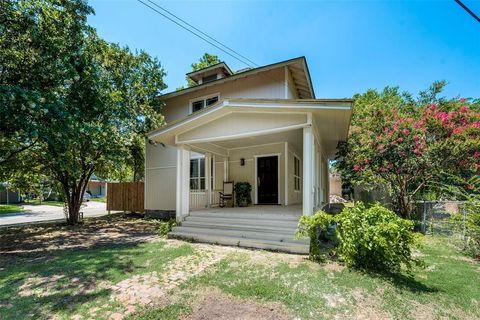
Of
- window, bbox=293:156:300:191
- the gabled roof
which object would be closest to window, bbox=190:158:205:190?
the gabled roof

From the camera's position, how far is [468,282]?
422 cm

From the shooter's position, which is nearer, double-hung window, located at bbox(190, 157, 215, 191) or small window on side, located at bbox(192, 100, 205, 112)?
double-hung window, located at bbox(190, 157, 215, 191)

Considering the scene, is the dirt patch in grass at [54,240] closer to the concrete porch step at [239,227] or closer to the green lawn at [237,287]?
the green lawn at [237,287]

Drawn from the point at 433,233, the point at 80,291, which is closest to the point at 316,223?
the point at 80,291

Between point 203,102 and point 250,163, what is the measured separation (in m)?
3.93

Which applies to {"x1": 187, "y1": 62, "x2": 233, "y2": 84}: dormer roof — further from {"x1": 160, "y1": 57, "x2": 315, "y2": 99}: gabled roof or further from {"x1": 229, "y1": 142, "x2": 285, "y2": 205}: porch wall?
{"x1": 229, "y1": 142, "x2": 285, "y2": 205}: porch wall

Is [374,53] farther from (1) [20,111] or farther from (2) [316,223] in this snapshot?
(1) [20,111]

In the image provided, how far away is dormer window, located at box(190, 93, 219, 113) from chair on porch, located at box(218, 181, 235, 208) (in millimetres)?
3908

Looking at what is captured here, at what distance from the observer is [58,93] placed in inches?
302

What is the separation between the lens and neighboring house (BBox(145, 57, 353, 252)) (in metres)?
6.65

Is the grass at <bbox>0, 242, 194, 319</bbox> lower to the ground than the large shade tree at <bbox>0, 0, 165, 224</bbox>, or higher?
lower

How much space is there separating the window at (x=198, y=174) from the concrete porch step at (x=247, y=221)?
2.83 meters

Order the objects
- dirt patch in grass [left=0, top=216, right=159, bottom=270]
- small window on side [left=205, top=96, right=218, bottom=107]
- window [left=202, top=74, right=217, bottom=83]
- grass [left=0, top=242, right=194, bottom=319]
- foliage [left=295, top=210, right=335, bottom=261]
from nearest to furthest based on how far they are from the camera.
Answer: grass [left=0, top=242, right=194, bottom=319] → foliage [left=295, top=210, right=335, bottom=261] → dirt patch in grass [left=0, top=216, right=159, bottom=270] → small window on side [left=205, top=96, right=218, bottom=107] → window [left=202, top=74, right=217, bottom=83]

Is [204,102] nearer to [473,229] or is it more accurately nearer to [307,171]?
[307,171]
